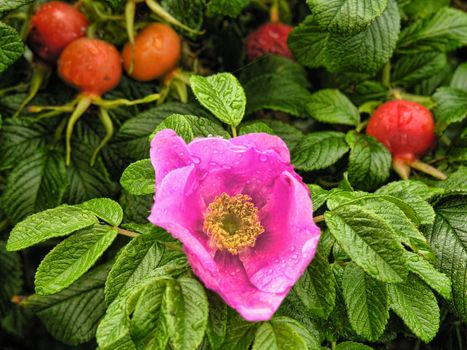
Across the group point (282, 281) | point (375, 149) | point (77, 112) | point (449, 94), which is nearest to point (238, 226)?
point (282, 281)

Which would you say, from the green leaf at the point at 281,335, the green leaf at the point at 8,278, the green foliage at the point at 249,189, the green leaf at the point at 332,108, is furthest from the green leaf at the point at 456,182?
the green leaf at the point at 8,278

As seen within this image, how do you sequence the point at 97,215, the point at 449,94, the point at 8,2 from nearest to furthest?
1. the point at 97,215
2. the point at 8,2
3. the point at 449,94

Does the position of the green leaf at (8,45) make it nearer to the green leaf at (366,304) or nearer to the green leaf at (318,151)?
the green leaf at (318,151)

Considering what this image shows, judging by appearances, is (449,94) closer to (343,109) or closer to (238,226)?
(343,109)

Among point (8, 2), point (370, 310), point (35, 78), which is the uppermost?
point (8, 2)

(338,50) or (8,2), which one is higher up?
(8,2)

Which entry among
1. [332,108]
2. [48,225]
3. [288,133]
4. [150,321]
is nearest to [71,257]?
[48,225]
